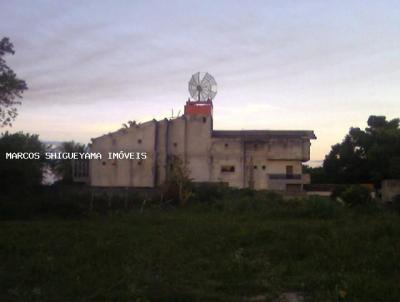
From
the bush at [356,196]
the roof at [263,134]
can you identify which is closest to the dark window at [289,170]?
the roof at [263,134]

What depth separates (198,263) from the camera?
31.5 ft

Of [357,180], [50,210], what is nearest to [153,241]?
[50,210]

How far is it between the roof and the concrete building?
0.06 metres

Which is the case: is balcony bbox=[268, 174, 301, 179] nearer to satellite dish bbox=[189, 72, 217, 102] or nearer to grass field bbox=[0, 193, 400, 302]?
satellite dish bbox=[189, 72, 217, 102]

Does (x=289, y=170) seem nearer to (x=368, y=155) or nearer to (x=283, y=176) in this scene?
(x=283, y=176)

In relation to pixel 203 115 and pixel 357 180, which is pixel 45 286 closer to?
pixel 203 115

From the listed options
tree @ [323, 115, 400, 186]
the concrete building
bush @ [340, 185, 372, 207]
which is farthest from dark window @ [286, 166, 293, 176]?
bush @ [340, 185, 372, 207]

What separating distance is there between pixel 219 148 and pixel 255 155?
113 inches

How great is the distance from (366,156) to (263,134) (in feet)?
29.9

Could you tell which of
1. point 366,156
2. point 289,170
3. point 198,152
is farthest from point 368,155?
point 198,152

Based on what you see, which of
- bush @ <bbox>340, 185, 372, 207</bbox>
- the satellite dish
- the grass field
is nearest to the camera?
the grass field

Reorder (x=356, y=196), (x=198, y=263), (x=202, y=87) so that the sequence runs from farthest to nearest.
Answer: (x=202, y=87) < (x=356, y=196) < (x=198, y=263)

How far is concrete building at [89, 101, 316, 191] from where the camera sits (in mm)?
42094

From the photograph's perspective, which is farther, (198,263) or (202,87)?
(202,87)
